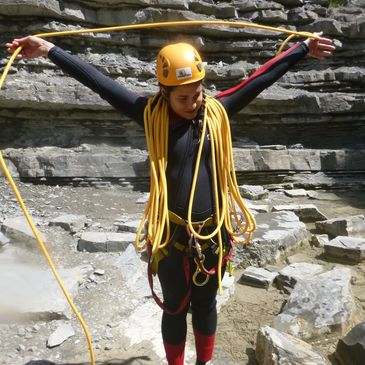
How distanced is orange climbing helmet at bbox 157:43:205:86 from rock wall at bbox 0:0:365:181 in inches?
212

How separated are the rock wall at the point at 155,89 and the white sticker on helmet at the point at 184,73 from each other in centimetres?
545

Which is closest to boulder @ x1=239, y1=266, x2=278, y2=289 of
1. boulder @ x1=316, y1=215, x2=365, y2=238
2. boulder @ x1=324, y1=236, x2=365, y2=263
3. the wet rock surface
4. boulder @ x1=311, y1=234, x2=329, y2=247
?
the wet rock surface

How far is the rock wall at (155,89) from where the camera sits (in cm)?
707

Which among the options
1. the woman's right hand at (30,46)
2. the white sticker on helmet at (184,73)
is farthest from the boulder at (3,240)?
the white sticker on helmet at (184,73)

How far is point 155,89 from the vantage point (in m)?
7.78

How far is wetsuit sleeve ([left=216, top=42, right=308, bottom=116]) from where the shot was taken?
1963 mm

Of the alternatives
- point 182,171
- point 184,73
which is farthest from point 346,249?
point 184,73

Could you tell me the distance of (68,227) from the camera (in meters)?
4.56

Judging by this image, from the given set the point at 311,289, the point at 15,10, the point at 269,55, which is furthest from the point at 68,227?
the point at 269,55

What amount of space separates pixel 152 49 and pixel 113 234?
5436 mm

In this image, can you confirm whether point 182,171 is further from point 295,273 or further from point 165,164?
point 295,273

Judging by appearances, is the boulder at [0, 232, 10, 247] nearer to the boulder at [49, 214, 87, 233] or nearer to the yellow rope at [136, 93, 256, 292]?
the boulder at [49, 214, 87, 233]

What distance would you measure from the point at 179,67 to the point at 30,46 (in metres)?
0.85

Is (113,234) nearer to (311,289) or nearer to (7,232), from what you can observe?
(7,232)
